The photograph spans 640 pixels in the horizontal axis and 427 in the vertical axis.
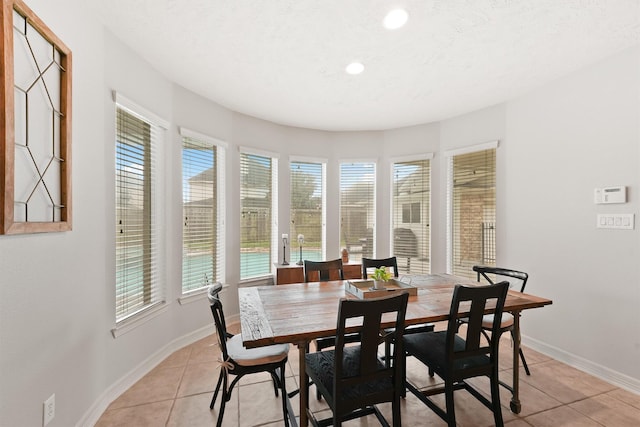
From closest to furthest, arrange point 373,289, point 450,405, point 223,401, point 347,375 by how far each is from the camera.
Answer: point 347,375
point 450,405
point 223,401
point 373,289

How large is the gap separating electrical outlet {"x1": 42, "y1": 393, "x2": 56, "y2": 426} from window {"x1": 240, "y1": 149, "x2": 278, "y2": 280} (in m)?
2.40

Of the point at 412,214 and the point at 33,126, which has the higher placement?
the point at 33,126

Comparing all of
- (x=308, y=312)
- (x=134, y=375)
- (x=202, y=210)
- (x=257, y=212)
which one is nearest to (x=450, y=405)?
(x=308, y=312)

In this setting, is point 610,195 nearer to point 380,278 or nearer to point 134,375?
point 380,278

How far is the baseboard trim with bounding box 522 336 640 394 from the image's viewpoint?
2449 mm

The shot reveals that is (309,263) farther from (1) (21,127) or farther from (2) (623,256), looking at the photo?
(2) (623,256)

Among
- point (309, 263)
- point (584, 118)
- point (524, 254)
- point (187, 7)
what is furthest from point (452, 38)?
point (524, 254)

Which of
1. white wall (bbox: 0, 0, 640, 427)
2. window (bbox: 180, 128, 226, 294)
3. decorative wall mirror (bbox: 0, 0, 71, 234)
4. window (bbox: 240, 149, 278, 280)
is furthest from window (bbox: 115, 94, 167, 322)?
window (bbox: 240, 149, 278, 280)

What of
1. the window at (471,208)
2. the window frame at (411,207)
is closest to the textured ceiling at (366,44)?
the window at (471,208)

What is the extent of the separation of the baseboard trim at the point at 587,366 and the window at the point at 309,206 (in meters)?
2.84

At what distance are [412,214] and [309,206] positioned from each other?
1.60 m

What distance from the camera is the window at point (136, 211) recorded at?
245 cm

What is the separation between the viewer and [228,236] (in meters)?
3.79

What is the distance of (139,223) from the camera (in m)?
2.69
